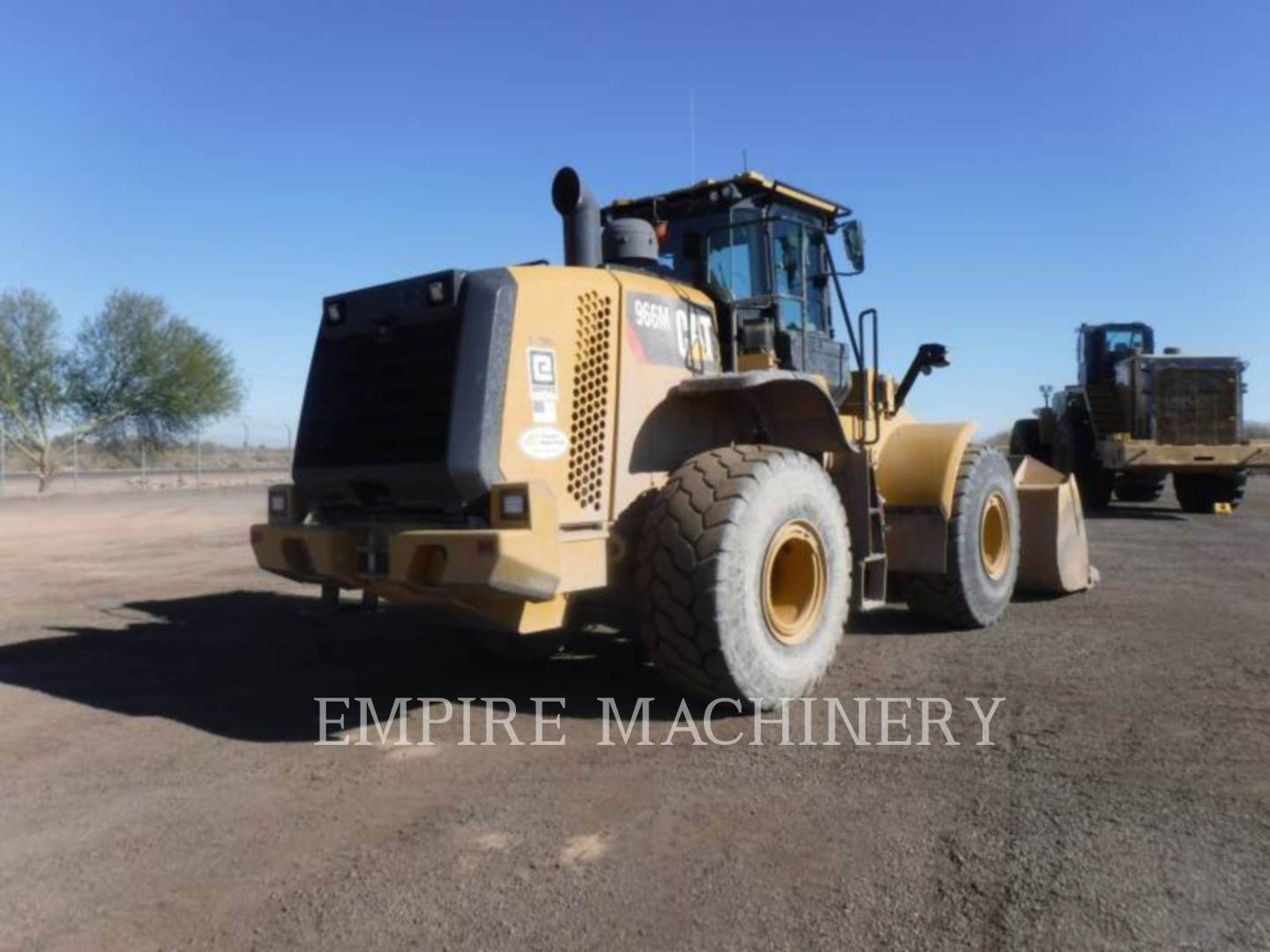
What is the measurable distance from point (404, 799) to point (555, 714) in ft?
4.24

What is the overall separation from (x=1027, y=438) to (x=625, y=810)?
20.6 metres

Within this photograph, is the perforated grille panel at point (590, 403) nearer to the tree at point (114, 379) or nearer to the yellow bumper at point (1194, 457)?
the yellow bumper at point (1194, 457)

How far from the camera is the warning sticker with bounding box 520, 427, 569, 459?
460 cm

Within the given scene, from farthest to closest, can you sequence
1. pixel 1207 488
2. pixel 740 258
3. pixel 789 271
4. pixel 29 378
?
pixel 29 378, pixel 1207 488, pixel 789 271, pixel 740 258

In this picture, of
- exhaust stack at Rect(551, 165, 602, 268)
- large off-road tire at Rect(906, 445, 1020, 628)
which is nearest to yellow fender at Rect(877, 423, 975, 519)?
large off-road tire at Rect(906, 445, 1020, 628)

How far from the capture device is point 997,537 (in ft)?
26.0

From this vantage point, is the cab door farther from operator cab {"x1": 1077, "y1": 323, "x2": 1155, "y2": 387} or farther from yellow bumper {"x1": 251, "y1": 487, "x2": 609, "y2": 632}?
operator cab {"x1": 1077, "y1": 323, "x2": 1155, "y2": 387}

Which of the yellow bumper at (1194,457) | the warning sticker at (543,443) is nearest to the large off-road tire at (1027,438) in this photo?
the yellow bumper at (1194,457)

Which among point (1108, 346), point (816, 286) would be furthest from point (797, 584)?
point (1108, 346)

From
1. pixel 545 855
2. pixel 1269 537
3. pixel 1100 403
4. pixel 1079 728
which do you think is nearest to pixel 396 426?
pixel 545 855

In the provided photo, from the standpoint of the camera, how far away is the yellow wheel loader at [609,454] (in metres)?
4.55

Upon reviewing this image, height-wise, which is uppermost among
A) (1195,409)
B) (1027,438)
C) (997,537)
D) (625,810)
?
(1195,409)

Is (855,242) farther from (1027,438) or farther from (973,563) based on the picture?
(1027,438)

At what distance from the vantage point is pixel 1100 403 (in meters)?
18.6
